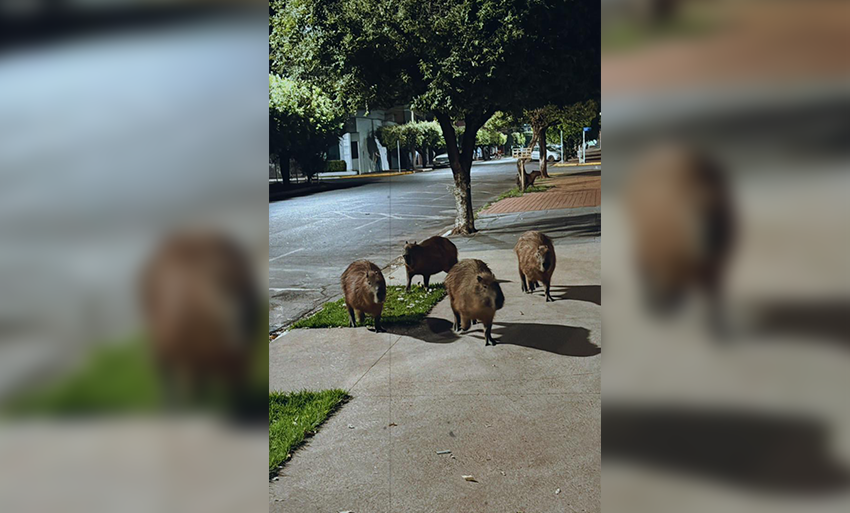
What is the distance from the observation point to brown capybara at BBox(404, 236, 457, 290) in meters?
2.64

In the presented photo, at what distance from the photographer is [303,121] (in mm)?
2521

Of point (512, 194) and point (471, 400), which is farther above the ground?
point (512, 194)

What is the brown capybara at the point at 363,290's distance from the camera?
2.61m

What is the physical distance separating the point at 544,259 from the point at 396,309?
2.01 ft
